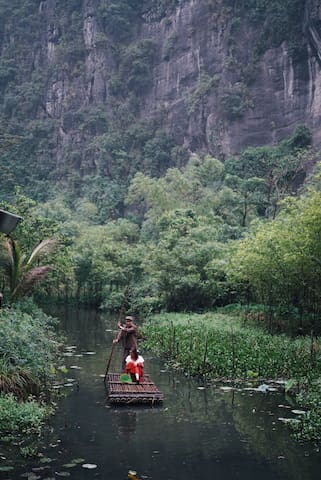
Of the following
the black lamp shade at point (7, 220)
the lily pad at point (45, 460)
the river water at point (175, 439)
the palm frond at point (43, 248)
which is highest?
the palm frond at point (43, 248)

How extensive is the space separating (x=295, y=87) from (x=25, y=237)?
32.5 m

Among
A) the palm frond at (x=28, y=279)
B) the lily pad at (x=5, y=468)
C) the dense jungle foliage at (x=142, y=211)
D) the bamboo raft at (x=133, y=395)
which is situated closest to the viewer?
the lily pad at (x=5, y=468)

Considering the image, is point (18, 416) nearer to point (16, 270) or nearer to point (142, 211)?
point (16, 270)

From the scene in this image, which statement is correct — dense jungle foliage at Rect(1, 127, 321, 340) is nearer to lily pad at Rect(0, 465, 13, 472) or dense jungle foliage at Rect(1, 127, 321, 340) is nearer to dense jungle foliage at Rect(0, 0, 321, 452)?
dense jungle foliage at Rect(0, 0, 321, 452)

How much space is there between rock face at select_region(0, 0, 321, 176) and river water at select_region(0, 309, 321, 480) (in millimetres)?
35855

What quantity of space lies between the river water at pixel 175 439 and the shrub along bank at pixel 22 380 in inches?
13.7

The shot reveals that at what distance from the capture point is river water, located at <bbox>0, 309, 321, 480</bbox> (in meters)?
6.51

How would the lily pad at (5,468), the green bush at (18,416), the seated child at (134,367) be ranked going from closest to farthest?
the lily pad at (5,468) < the green bush at (18,416) < the seated child at (134,367)

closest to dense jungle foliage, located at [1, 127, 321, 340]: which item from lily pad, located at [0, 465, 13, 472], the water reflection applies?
the water reflection

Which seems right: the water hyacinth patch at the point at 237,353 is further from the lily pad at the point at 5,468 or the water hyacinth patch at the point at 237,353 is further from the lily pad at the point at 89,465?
the lily pad at the point at 5,468

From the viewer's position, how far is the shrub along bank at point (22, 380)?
759 cm

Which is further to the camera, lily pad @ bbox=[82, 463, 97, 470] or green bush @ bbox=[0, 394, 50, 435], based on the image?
green bush @ bbox=[0, 394, 50, 435]

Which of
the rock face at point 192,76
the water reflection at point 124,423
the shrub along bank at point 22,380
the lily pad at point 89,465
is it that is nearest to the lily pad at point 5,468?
the lily pad at point 89,465

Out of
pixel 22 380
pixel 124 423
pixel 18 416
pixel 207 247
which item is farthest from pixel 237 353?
pixel 207 247
